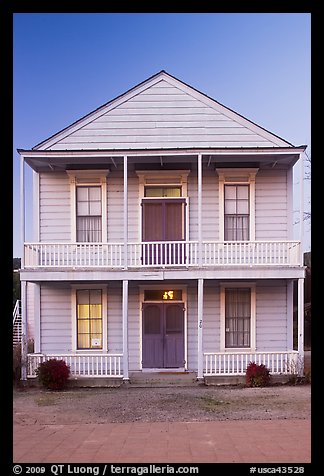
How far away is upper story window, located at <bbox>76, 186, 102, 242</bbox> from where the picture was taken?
11.6 m

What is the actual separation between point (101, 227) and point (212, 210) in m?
2.88

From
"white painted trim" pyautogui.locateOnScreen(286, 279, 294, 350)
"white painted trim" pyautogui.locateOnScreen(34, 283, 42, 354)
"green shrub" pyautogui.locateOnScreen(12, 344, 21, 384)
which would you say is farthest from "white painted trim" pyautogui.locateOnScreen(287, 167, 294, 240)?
"green shrub" pyautogui.locateOnScreen(12, 344, 21, 384)

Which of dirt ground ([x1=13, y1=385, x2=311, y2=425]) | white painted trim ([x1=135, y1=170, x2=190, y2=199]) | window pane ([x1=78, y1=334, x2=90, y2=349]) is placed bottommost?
dirt ground ([x1=13, y1=385, x2=311, y2=425])

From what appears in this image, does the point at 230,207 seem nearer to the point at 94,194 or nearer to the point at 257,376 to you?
the point at 94,194

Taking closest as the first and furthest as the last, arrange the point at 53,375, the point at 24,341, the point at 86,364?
the point at 53,375 < the point at 24,341 < the point at 86,364

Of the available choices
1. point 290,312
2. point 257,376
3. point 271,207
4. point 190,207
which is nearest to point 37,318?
point 190,207

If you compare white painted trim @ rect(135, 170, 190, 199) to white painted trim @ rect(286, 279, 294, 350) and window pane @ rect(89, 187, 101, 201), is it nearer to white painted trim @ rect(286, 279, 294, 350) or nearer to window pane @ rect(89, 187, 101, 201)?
window pane @ rect(89, 187, 101, 201)

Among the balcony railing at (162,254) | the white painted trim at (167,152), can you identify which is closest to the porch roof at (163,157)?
the white painted trim at (167,152)

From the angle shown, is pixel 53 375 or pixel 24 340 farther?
pixel 24 340

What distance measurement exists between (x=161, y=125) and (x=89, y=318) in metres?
Answer: 5.22

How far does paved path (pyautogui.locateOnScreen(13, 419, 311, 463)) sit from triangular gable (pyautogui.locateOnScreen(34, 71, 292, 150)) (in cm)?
658

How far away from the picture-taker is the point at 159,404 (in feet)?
28.4

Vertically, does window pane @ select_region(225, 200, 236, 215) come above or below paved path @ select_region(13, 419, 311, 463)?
above

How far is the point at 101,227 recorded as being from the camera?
38.3 ft
